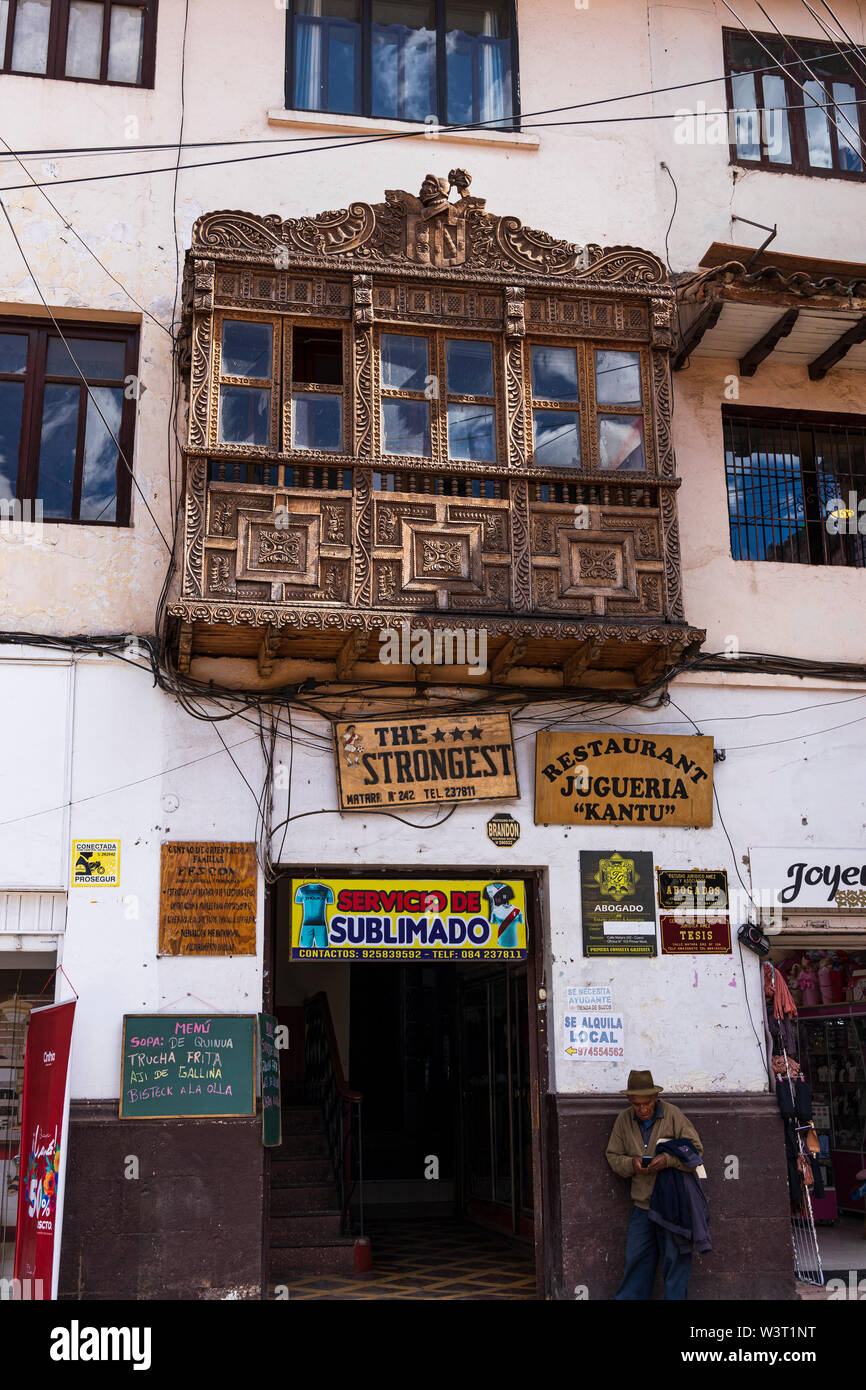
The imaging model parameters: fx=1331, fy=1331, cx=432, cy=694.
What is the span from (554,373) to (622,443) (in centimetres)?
87

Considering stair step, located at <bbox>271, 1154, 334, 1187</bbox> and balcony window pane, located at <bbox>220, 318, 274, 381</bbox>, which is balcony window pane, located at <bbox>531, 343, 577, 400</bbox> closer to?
balcony window pane, located at <bbox>220, 318, 274, 381</bbox>

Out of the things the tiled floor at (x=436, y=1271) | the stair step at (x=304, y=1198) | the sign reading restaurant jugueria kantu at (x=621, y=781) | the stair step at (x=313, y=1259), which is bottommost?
the tiled floor at (x=436, y=1271)

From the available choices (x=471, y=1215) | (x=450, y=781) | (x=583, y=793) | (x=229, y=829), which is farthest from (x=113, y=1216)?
(x=471, y=1215)

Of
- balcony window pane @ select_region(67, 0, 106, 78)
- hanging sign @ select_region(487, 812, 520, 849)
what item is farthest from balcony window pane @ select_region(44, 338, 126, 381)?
hanging sign @ select_region(487, 812, 520, 849)

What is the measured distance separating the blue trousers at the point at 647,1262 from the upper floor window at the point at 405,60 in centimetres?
1017

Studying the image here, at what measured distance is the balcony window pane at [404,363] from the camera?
38.0 ft

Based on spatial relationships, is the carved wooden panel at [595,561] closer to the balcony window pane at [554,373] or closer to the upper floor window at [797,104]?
the balcony window pane at [554,373]

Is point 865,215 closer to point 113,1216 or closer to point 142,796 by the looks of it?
point 142,796

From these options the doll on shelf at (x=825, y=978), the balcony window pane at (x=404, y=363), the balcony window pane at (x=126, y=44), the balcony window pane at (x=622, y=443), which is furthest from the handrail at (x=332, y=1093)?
the balcony window pane at (x=126, y=44)

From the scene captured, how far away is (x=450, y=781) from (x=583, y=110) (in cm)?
693

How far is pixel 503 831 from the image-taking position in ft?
37.2

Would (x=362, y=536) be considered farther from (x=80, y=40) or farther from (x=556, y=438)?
(x=80, y=40)

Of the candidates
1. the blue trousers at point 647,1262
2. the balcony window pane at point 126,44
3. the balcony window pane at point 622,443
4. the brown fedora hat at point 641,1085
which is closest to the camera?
the blue trousers at point 647,1262

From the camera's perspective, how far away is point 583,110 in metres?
13.2
